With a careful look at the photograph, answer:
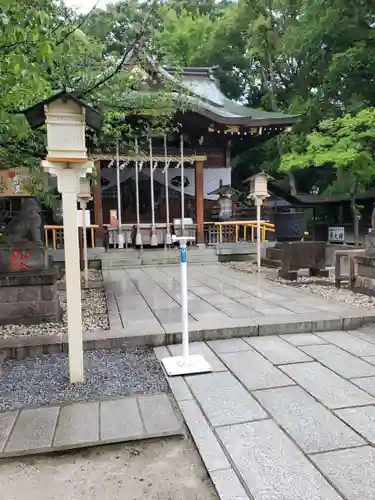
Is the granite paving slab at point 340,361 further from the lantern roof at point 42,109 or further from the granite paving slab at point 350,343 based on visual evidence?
the lantern roof at point 42,109

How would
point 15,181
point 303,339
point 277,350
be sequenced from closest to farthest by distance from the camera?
point 277,350 < point 303,339 < point 15,181

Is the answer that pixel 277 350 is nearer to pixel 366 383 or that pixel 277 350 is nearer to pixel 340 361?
pixel 340 361

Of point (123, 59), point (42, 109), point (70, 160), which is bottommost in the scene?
point (70, 160)

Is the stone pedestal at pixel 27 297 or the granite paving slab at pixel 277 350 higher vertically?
the stone pedestal at pixel 27 297

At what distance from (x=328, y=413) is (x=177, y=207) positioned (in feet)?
37.5

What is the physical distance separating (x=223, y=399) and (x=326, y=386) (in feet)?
2.49

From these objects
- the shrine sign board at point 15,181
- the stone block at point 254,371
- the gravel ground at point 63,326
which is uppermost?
the shrine sign board at point 15,181

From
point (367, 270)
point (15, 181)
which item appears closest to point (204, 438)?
point (15, 181)

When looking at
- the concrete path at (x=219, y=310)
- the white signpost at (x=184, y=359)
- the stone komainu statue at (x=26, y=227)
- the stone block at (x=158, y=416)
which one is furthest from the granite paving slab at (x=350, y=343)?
the stone komainu statue at (x=26, y=227)

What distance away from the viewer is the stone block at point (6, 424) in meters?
2.09

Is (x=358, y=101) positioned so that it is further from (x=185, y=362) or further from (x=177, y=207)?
(x=185, y=362)

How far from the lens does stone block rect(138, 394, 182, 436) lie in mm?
2143

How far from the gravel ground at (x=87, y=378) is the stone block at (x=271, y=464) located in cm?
76

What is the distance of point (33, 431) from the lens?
2.16 m
